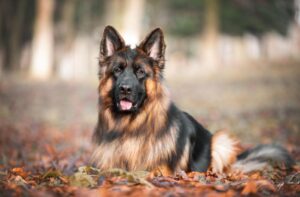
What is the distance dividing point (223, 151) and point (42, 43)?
1891cm

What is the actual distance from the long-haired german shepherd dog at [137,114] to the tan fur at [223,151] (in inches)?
27.3

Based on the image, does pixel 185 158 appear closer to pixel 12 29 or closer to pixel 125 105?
pixel 125 105

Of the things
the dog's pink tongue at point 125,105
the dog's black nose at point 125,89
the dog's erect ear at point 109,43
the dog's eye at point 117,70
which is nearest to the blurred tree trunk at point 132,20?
the dog's erect ear at point 109,43

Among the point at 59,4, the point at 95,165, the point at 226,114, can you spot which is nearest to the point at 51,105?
the point at 226,114

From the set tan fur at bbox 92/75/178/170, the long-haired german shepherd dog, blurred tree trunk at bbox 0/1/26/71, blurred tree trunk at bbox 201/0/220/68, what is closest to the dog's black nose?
the long-haired german shepherd dog

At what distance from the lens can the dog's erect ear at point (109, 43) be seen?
6453 mm

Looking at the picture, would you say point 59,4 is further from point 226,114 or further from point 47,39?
point 226,114

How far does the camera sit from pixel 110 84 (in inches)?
247

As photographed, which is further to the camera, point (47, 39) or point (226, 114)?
point (47, 39)

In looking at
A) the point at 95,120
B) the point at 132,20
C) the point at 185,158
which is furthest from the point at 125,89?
the point at 132,20

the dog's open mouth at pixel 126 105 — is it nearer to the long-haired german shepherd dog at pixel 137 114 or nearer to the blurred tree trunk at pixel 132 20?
the long-haired german shepherd dog at pixel 137 114

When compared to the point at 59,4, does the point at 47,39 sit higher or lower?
lower

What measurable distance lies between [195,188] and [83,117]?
11246mm

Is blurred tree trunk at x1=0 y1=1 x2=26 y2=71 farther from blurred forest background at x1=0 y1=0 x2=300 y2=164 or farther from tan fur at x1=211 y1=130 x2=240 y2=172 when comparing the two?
tan fur at x1=211 y1=130 x2=240 y2=172
